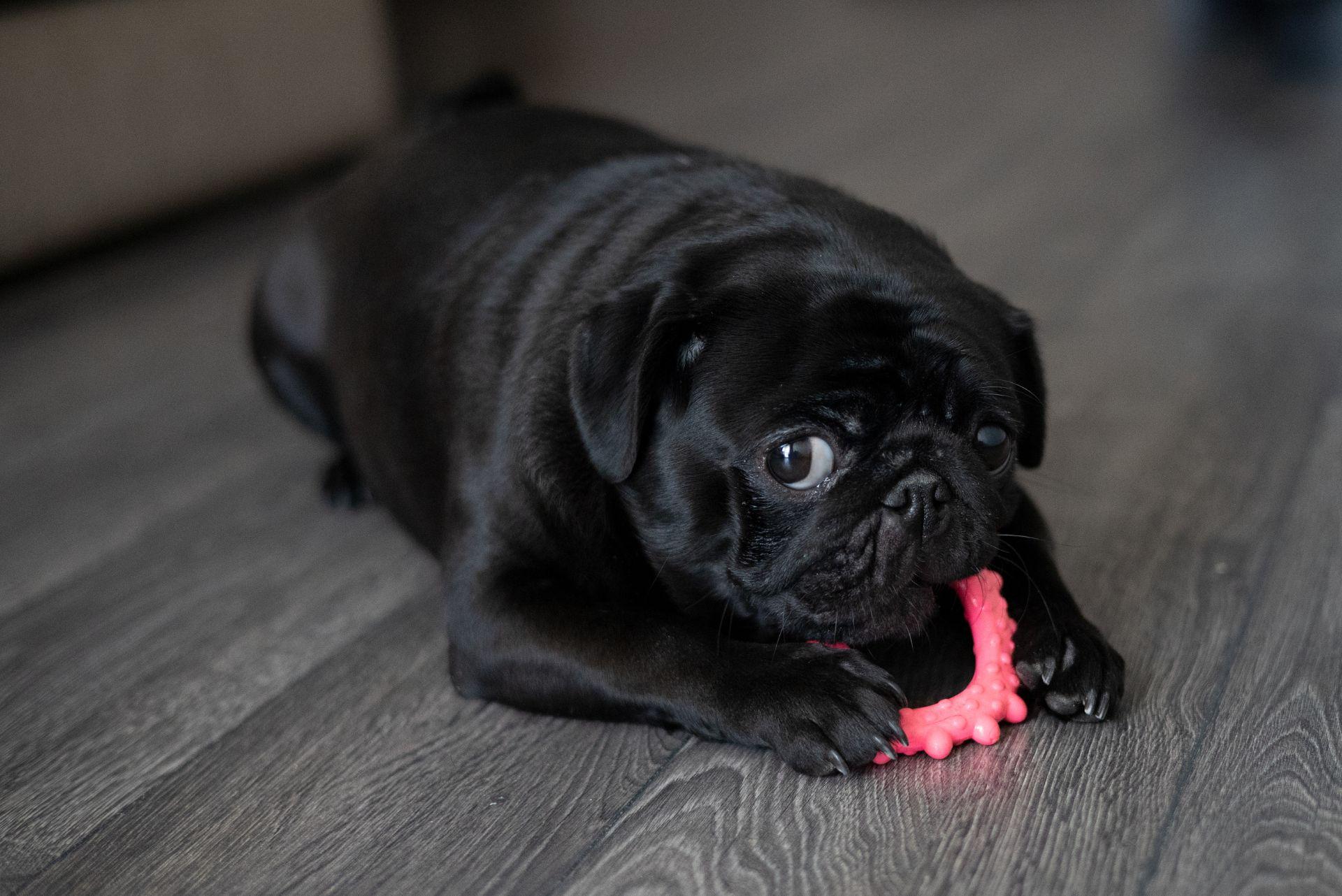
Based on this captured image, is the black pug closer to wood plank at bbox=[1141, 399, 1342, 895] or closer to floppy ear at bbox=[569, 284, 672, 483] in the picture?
floppy ear at bbox=[569, 284, 672, 483]

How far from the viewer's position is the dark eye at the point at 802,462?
174cm

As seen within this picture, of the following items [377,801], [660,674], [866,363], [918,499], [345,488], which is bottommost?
[345,488]

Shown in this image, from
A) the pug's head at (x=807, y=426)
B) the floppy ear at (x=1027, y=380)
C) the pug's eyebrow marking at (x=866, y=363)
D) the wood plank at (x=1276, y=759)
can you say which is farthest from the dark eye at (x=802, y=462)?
the wood plank at (x=1276, y=759)

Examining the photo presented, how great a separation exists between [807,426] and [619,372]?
26 cm

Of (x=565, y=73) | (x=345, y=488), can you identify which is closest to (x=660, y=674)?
(x=345, y=488)

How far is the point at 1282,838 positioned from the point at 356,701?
53.2 inches

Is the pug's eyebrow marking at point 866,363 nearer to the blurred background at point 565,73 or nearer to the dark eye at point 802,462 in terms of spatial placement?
the dark eye at point 802,462

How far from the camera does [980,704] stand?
1771mm

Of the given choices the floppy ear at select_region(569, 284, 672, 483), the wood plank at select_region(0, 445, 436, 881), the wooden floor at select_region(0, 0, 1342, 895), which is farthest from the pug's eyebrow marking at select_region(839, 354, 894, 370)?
the wood plank at select_region(0, 445, 436, 881)

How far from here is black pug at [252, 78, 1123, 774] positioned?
5.73 ft

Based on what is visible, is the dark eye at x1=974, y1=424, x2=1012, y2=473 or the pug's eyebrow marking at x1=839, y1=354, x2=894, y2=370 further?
the dark eye at x1=974, y1=424, x2=1012, y2=473

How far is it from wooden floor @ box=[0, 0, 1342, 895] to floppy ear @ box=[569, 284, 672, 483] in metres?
0.44

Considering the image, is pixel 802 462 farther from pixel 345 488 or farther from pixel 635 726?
pixel 345 488

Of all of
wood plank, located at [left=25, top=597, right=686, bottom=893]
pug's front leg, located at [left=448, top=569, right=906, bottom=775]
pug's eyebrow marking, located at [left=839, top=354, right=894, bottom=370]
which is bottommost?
wood plank, located at [left=25, top=597, right=686, bottom=893]
